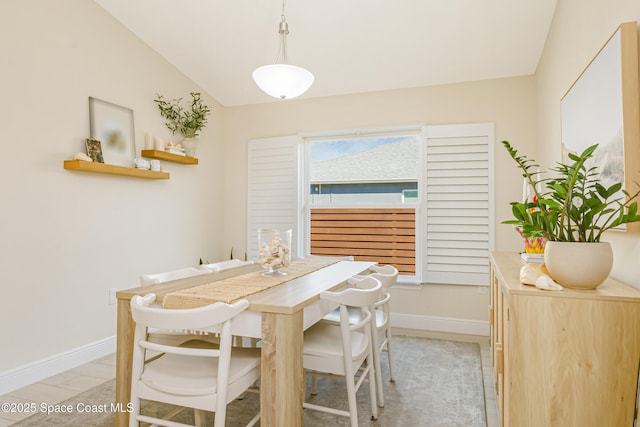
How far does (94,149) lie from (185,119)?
125 cm

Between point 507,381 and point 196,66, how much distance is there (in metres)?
4.01

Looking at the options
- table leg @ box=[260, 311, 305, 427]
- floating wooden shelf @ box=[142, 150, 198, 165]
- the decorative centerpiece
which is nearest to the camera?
table leg @ box=[260, 311, 305, 427]

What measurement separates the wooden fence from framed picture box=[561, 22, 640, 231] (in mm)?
2193

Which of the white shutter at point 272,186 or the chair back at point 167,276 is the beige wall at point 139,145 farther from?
the chair back at point 167,276

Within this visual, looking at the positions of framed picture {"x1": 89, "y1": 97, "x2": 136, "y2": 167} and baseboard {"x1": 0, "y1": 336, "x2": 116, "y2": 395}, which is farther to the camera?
framed picture {"x1": 89, "y1": 97, "x2": 136, "y2": 167}

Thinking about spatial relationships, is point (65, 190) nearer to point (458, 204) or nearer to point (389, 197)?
point (389, 197)

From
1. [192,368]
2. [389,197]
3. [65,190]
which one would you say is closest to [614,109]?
[192,368]

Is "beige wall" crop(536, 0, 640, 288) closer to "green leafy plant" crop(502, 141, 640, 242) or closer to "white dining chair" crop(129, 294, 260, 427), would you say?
"green leafy plant" crop(502, 141, 640, 242)

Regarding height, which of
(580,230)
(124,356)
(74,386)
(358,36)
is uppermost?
(358,36)

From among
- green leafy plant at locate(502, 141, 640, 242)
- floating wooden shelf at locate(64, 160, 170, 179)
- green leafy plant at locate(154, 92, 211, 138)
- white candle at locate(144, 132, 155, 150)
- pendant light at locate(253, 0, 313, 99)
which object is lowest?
green leafy plant at locate(502, 141, 640, 242)

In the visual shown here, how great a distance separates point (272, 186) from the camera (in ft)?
15.3

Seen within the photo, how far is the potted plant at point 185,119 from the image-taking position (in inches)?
159

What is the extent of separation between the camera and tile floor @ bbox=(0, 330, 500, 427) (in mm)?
2309

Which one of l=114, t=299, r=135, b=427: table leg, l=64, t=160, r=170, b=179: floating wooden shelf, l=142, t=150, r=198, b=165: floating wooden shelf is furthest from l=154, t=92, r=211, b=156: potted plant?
l=114, t=299, r=135, b=427: table leg
